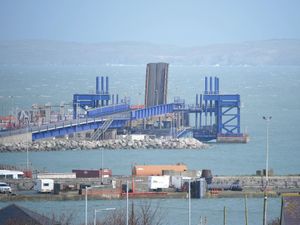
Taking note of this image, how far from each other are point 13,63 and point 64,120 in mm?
101677

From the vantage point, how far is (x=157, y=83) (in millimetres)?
48781

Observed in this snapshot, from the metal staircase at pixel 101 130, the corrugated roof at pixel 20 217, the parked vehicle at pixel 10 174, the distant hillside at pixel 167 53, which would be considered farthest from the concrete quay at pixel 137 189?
the distant hillside at pixel 167 53

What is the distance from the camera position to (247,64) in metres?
159

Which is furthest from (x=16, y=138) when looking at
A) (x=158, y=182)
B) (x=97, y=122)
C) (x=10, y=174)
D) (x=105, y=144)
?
(x=158, y=182)

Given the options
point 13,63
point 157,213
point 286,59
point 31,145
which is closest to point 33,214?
point 157,213

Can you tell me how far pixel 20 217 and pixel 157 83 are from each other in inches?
1140

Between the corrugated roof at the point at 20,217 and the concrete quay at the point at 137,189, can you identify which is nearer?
the corrugated roof at the point at 20,217

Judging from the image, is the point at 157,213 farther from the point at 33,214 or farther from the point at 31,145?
the point at 31,145

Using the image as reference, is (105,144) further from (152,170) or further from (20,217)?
(20,217)

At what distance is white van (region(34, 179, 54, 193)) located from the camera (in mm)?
28172

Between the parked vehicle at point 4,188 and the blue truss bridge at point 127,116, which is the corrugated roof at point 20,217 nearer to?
the parked vehicle at point 4,188

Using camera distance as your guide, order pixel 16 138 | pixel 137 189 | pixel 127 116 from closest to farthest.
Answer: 1. pixel 137 189
2. pixel 16 138
3. pixel 127 116

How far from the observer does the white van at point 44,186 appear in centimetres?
2817

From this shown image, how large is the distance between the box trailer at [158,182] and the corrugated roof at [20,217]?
829cm
